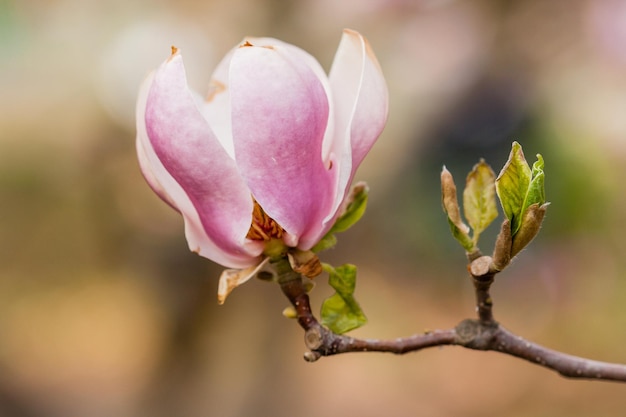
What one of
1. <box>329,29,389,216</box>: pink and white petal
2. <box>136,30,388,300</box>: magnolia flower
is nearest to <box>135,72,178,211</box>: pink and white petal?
<box>136,30,388,300</box>: magnolia flower

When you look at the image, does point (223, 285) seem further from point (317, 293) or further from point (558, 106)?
point (317, 293)

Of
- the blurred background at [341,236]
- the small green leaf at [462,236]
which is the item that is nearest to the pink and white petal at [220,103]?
the small green leaf at [462,236]

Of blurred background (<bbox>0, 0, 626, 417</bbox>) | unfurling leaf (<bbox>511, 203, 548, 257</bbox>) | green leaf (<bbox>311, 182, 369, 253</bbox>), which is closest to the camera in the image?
unfurling leaf (<bbox>511, 203, 548, 257</bbox>)

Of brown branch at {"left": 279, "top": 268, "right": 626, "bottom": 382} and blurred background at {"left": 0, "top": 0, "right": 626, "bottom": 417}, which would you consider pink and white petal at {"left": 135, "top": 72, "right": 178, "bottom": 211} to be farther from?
blurred background at {"left": 0, "top": 0, "right": 626, "bottom": 417}

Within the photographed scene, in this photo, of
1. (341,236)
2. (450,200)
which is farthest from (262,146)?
(341,236)

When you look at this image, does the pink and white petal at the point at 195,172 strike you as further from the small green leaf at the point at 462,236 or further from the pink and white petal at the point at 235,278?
the small green leaf at the point at 462,236
